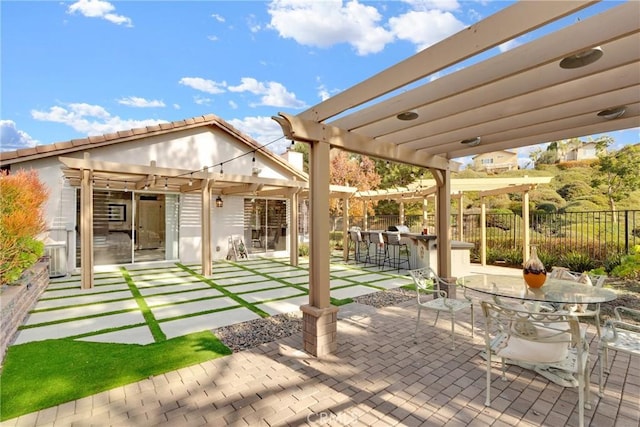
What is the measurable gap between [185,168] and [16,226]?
6620 mm

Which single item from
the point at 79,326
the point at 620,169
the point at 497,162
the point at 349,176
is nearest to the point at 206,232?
the point at 79,326

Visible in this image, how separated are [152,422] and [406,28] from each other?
7150 millimetres

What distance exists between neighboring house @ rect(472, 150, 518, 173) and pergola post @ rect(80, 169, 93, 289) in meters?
35.1

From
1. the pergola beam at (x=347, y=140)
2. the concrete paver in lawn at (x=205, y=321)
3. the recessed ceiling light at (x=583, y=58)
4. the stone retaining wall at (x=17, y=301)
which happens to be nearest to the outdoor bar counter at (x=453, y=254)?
the pergola beam at (x=347, y=140)

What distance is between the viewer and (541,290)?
3.21 meters

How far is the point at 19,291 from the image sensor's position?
432cm

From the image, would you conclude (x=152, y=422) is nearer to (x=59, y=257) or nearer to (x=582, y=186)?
(x=59, y=257)

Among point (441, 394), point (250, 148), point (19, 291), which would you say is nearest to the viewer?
point (441, 394)

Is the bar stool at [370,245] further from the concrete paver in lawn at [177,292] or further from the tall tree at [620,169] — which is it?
the tall tree at [620,169]

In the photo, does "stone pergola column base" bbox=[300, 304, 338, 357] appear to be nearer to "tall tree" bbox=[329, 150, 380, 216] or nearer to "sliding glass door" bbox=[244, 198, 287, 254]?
"sliding glass door" bbox=[244, 198, 287, 254]

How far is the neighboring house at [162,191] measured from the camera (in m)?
7.75

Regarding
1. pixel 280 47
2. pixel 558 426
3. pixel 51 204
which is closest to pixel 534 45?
pixel 558 426

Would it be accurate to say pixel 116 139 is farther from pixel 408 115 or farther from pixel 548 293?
pixel 548 293

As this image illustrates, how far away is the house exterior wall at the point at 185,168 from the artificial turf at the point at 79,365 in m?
5.45
